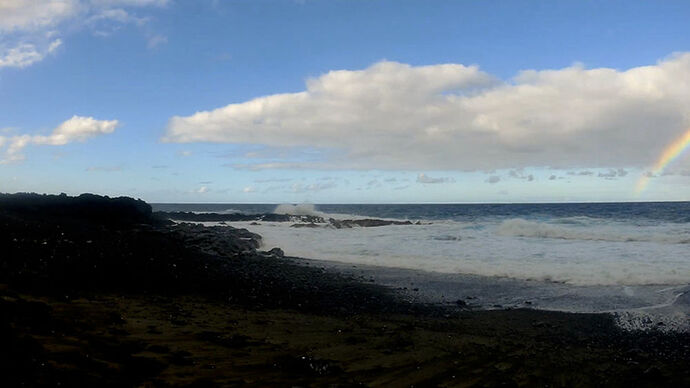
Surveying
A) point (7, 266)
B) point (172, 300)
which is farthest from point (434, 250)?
point (7, 266)

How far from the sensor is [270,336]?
28.9 ft

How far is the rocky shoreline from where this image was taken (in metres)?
6.51

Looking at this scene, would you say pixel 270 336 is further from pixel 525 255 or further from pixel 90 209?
pixel 90 209

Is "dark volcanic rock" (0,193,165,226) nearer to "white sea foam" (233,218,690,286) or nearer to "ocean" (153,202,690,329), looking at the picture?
"white sea foam" (233,218,690,286)

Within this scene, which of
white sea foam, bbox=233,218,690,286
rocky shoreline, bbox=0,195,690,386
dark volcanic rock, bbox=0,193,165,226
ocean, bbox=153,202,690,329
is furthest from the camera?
dark volcanic rock, bbox=0,193,165,226

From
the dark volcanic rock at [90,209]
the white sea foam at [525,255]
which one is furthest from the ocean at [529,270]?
the dark volcanic rock at [90,209]

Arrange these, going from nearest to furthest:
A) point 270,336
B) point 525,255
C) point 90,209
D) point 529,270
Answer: point 270,336 < point 529,270 < point 525,255 < point 90,209

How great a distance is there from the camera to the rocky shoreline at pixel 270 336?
6.51m

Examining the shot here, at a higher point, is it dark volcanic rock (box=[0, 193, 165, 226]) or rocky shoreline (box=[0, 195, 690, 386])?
dark volcanic rock (box=[0, 193, 165, 226])

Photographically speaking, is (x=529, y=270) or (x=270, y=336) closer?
(x=270, y=336)

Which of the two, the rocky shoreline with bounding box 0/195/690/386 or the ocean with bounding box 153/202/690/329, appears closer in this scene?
the rocky shoreline with bounding box 0/195/690/386

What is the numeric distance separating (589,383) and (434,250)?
743 inches

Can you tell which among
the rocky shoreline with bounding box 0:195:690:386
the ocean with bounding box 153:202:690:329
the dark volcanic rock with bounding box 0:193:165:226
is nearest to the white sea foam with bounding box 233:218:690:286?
the ocean with bounding box 153:202:690:329

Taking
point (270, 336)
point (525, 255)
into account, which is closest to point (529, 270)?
point (525, 255)
